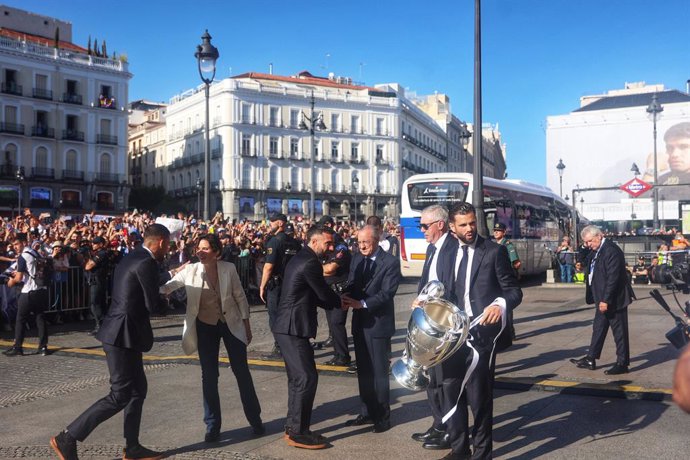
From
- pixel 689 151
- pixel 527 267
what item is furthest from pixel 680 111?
pixel 527 267

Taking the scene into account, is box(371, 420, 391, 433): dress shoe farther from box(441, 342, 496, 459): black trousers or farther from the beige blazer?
the beige blazer

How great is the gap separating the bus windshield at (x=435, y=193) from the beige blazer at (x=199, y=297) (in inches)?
588

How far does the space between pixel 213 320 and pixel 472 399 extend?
2275 mm

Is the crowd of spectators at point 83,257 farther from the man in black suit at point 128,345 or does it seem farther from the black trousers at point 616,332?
the man in black suit at point 128,345

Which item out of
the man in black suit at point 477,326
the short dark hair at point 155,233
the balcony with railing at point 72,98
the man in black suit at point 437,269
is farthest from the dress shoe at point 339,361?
the balcony with railing at point 72,98

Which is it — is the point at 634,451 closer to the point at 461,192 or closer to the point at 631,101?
the point at 461,192

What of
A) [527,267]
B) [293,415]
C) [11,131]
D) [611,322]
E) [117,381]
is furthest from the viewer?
[11,131]

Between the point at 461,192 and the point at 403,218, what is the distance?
207 centimetres

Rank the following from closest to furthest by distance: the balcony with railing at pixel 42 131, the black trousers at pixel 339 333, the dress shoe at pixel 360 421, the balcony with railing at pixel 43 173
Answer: the dress shoe at pixel 360 421
the black trousers at pixel 339 333
the balcony with railing at pixel 43 173
the balcony with railing at pixel 42 131

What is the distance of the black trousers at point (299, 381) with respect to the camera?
538 centimetres

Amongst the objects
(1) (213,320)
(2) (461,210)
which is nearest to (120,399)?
(1) (213,320)

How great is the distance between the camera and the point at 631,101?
77250 mm

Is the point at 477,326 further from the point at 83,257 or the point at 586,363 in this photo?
the point at 83,257

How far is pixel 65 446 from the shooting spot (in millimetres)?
4918
